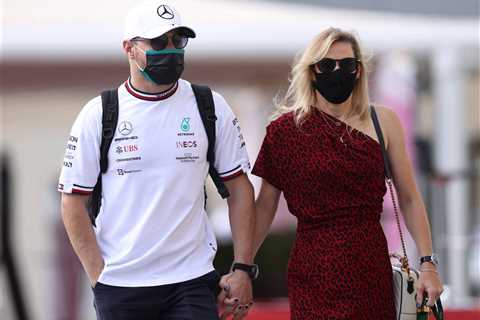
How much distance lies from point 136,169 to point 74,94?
461 inches

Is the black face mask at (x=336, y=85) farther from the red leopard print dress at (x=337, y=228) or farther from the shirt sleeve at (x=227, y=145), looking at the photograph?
the shirt sleeve at (x=227, y=145)

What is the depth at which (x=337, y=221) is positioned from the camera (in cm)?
425

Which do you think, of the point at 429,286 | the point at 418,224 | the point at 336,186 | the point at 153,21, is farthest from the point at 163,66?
the point at 429,286

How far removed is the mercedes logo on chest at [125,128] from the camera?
4.10 m

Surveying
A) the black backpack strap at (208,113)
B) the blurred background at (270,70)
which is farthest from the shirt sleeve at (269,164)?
the blurred background at (270,70)

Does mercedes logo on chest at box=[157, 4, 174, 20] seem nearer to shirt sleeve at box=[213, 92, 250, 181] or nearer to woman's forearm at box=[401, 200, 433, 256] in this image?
shirt sleeve at box=[213, 92, 250, 181]

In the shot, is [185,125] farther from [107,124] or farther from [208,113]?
[107,124]

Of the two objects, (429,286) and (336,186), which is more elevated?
(336,186)

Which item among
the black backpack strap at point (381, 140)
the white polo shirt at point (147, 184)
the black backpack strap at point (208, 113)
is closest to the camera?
the white polo shirt at point (147, 184)

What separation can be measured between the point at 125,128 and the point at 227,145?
40cm

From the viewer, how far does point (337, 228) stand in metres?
4.25

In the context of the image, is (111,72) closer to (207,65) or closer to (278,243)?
(207,65)

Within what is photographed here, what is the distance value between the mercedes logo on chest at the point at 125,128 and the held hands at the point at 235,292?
650 mm

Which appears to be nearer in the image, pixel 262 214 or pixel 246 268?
pixel 246 268
